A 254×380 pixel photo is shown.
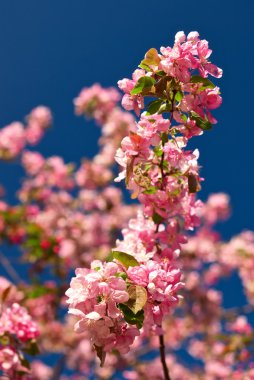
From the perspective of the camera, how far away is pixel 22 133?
10789mm

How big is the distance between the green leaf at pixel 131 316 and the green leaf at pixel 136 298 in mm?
17

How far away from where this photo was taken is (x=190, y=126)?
2.37 meters

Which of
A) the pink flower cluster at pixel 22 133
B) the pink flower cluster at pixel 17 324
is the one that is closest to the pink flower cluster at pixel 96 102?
the pink flower cluster at pixel 22 133

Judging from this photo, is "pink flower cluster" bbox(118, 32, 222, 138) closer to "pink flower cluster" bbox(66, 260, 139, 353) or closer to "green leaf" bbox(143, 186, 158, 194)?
"green leaf" bbox(143, 186, 158, 194)

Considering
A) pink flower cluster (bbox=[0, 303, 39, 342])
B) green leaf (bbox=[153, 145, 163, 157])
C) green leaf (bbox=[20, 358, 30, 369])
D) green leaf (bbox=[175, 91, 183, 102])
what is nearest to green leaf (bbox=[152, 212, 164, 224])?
green leaf (bbox=[153, 145, 163, 157])

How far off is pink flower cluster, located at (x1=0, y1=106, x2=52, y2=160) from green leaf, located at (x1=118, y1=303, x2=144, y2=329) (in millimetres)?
8540

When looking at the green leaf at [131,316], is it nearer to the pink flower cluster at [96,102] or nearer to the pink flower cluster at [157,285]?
the pink flower cluster at [157,285]

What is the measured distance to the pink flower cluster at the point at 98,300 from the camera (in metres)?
1.83

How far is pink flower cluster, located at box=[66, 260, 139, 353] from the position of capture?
183 cm

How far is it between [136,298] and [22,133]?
943cm

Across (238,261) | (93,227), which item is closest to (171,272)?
(93,227)

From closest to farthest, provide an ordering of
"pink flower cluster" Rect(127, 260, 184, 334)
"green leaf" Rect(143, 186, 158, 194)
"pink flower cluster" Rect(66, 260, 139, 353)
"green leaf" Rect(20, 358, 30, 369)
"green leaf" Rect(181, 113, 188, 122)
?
"pink flower cluster" Rect(66, 260, 139, 353) < "pink flower cluster" Rect(127, 260, 184, 334) < "green leaf" Rect(181, 113, 188, 122) < "green leaf" Rect(143, 186, 158, 194) < "green leaf" Rect(20, 358, 30, 369)

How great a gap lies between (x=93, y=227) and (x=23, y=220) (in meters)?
1.47

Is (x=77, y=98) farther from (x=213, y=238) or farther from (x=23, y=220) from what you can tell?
(x=213, y=238)
